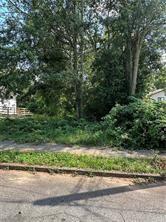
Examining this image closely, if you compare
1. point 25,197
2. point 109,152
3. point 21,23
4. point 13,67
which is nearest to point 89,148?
point 109,152

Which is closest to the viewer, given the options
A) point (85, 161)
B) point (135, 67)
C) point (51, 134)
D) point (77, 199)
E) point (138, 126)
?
point (77, 199)

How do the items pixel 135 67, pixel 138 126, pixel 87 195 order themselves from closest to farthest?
pixel 87 195, pixel 138 126, pixel 135 67

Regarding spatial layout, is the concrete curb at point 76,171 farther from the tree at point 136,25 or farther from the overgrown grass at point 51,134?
the tree at point 136,25

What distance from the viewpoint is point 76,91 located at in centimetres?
1922

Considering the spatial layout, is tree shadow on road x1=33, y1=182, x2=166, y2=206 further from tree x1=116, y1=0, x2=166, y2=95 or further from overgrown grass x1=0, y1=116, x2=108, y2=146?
tree x1=116, y1=0, x2=166, y2=95

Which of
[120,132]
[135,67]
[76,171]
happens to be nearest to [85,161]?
[76,171]

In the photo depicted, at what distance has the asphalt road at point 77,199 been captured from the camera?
5316 mm

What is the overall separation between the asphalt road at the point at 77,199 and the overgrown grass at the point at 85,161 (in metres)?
0.66

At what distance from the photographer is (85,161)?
8609mm

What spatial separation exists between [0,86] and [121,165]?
933cm

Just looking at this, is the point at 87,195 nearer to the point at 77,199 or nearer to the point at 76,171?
the point at 77,199

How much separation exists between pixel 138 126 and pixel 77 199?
597cm

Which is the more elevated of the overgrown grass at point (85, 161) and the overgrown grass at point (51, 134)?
the overgrown grass at point (51, 134)

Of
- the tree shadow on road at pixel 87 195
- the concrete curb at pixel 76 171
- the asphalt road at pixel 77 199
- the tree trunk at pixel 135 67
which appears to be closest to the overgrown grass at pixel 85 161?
the concrete curb at pixel 76 171
